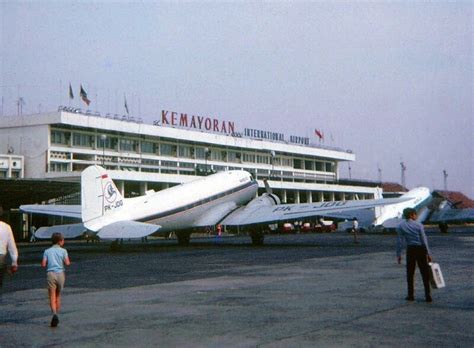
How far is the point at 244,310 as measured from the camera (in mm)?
13195

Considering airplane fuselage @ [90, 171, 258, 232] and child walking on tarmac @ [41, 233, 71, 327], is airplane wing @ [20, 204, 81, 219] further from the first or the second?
child walking on tarmac @ [41, 233, 71, 327]

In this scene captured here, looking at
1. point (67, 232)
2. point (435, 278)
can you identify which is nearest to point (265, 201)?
point (67, 232)

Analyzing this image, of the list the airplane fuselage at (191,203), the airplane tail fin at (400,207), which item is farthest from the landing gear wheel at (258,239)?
the airplane tail fin at (400,207)

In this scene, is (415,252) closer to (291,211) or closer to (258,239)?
(291,211)

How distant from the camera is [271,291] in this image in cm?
1642

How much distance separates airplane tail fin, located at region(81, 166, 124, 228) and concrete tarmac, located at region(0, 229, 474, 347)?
12.9 m

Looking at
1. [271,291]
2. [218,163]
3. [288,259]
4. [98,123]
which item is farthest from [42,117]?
[271,291]

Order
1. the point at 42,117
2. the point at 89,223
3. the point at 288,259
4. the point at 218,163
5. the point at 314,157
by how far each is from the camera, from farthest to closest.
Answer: the point at 314,157
the point at 218,163
the point at 42,117
the point at 89,223
the point at 288,259

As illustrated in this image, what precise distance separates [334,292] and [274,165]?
110 metres

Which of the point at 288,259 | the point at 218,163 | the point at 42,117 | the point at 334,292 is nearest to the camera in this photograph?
the point at 334,292

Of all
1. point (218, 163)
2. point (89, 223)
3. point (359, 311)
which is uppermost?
point (218, 163)

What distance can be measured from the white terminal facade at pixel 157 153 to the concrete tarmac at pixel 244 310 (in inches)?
2051

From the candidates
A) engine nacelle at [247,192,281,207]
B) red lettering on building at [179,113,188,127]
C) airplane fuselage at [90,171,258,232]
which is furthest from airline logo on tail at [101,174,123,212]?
red lettering on building at [179,113,188,127]

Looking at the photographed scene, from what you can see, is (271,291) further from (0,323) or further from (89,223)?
(89,223)
